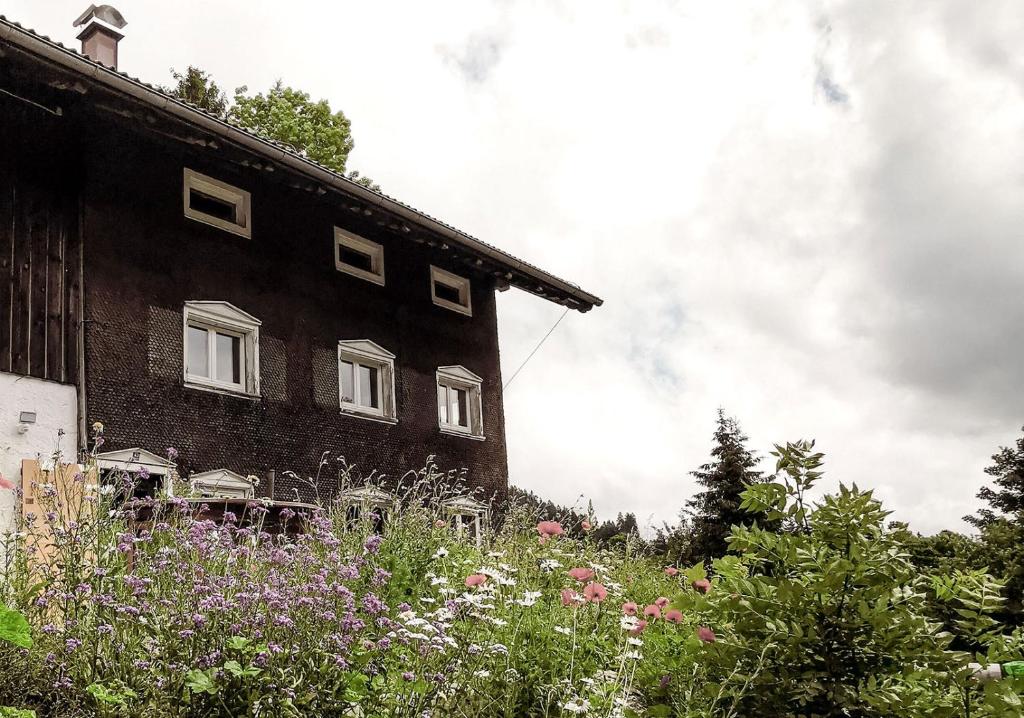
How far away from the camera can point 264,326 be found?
13.3m

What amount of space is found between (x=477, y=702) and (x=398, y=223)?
11.1m

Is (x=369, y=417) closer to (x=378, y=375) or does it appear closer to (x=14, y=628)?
(x=378, y=375)

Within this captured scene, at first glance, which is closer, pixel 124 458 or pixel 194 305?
pixel 124 458

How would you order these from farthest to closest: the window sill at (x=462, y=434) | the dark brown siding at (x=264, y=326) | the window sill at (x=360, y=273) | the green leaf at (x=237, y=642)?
the window sill at (x=462, y=434) → the window sill at (x=360, y=273) → the dark brown siding at (x=264, y=326) → the green leaf at (x=237, y=642)

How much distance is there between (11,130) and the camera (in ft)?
36.1

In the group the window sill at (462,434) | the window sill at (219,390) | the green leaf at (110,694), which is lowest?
the green leaf at (110,694)

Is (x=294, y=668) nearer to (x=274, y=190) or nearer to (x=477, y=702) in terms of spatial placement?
(x=477, y=702)

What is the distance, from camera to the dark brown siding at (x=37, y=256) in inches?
412

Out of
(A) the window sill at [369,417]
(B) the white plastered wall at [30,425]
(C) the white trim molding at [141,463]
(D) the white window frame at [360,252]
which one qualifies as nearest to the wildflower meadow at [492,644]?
(B) the white plastered wall at [30,425]

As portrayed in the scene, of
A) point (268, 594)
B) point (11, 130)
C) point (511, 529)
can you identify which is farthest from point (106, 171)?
point (268, 594)

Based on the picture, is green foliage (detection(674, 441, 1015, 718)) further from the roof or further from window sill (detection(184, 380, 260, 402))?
window sill (detection(184, 380, 260, 402))

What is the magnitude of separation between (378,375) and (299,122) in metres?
11.0

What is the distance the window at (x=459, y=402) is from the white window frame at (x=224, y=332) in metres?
4.07

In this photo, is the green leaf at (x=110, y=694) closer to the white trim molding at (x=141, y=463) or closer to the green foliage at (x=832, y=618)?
the green foliage at (x=832, y=618)
